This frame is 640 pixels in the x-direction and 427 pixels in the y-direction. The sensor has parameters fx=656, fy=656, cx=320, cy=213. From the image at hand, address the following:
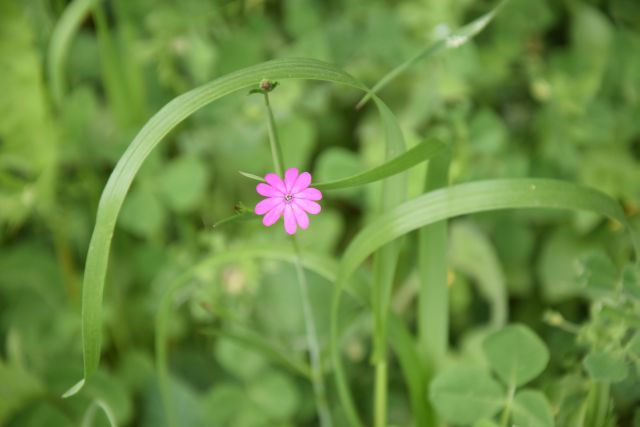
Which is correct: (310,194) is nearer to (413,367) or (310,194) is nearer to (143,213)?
(413,367)

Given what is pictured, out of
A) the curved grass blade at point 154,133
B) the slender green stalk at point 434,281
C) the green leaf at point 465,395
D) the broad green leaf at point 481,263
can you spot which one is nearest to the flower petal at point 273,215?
the curved grass blade at point 154,133

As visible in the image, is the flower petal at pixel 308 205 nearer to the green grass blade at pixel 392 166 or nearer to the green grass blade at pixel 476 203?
the green grass blade at pixel 392 166

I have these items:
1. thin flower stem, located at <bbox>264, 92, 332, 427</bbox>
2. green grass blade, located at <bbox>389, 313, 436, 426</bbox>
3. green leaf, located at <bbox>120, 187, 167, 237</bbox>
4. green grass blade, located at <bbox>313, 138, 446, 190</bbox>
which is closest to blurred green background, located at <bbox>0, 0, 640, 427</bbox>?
green leaf, located at <bbox>120, 187, 167, 237</bbox>

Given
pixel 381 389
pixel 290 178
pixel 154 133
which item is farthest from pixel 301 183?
pixel 381 389

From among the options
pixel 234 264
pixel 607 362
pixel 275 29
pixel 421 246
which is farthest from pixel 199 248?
pixel 607 362

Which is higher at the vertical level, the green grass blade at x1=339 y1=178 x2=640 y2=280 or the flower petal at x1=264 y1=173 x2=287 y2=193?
the green grass blade at x1=339 y1=178 x2=640 y2=280

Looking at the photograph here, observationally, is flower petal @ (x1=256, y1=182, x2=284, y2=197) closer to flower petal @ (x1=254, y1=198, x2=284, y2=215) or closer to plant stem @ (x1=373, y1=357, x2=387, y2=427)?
flower petal @ (x1=254, y1=198, x2=284, y2=215)

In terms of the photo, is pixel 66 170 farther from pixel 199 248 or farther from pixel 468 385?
pixel 468 385
